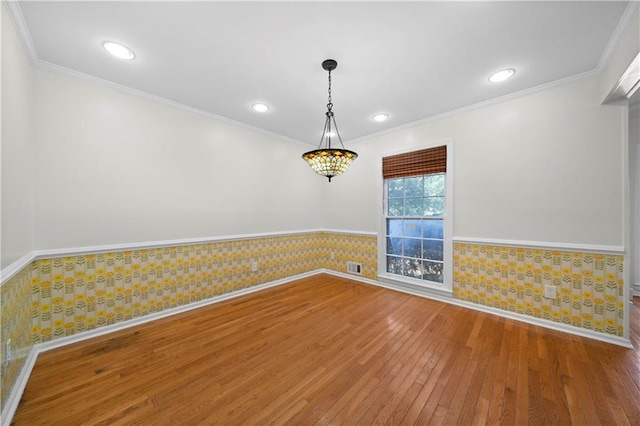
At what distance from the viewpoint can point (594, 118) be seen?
219cm

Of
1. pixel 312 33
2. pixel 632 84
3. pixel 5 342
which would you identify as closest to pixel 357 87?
pixel 312 33

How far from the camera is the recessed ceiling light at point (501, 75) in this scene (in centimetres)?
219

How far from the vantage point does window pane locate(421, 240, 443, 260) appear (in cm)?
323

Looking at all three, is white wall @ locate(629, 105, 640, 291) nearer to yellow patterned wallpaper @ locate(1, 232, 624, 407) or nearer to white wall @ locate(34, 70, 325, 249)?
yellow patterned wallpaper @ locate(1, 232, 624, 407)

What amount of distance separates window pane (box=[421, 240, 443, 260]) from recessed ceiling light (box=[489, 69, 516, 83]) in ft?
6.45

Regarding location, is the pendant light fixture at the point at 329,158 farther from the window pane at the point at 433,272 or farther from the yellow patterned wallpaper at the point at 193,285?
the window pane at the point at 433,272

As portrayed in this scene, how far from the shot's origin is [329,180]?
247cm

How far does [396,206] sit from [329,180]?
67.0 inches

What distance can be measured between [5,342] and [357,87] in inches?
131

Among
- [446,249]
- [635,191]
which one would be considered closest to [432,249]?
[446,249]

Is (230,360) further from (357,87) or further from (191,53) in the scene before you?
(357,87)

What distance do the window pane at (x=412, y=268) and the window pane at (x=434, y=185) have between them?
105cm

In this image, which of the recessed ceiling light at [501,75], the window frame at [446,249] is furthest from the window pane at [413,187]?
the recessed ceiling light at [501,75]

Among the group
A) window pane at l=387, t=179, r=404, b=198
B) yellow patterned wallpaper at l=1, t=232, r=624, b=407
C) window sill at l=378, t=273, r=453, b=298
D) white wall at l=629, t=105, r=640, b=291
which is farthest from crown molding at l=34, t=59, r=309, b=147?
white wall at l=629, t=105, r=640, b=291
